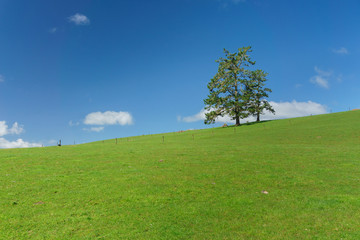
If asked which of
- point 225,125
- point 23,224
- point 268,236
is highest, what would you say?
point 225,125

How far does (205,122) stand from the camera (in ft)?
230

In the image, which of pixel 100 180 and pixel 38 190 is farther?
pixel 100 180

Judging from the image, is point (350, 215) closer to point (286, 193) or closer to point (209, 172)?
point (286, 193)

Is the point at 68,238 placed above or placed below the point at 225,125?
below

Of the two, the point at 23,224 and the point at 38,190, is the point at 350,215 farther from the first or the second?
the point at 38,190

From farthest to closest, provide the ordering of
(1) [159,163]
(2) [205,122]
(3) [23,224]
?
1. (2) [205,122]
2. (1) [159,163]
3. (3) [23,224]

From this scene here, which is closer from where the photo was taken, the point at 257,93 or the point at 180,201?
the point at 180,201

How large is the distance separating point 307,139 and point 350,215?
100 ft

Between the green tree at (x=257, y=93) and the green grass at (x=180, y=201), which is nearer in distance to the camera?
the green grass at (x=180, y=201)

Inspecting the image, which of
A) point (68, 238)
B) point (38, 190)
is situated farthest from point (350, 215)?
point (38, 190)

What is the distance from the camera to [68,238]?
7934mm

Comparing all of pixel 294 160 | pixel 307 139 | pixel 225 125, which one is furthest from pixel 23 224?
pixel 225 125

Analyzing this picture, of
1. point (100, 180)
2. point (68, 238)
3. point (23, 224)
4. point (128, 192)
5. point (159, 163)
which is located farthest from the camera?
point (159, 163)

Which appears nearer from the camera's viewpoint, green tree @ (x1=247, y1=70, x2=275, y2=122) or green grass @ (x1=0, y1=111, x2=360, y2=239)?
green grass @ (x1=0, y1=111, x2=360, y2=239)
